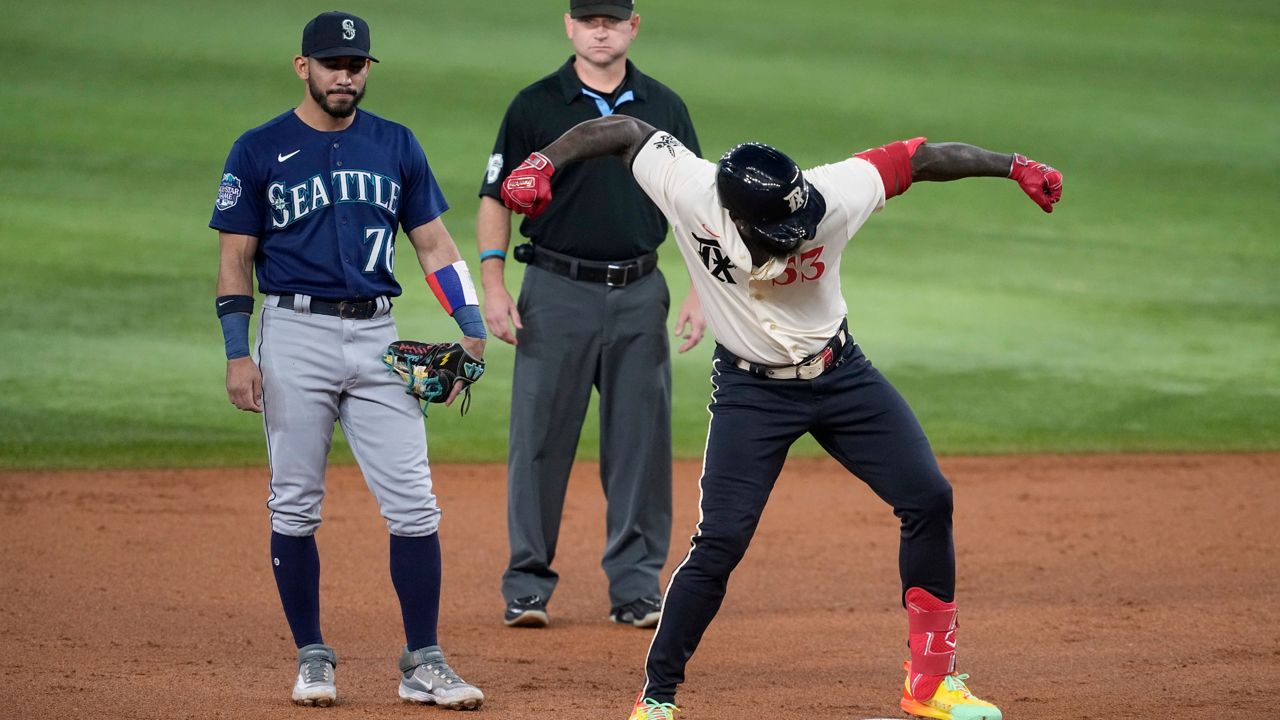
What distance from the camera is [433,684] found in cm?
400

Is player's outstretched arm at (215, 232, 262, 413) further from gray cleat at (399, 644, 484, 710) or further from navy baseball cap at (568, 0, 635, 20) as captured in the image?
navy baseball cap at (568, 0, 635, 20)

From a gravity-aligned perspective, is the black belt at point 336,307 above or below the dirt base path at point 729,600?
above

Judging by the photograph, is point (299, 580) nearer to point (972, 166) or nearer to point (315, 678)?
point (315, 678)

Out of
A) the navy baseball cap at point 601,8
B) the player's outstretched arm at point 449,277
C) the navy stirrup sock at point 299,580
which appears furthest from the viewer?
the navy baseball cap at point 601,8

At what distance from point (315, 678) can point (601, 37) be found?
7.85 ft

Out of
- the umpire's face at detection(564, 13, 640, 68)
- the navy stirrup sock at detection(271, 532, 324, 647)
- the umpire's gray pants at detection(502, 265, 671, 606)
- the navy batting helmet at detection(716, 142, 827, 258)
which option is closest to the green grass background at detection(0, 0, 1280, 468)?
the umpire's gray pants at detection(502, 265, 671, 606)

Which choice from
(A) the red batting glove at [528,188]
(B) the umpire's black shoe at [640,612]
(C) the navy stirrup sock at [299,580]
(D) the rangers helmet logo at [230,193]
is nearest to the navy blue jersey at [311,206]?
(D) the rangers helmet logo at [230,193]

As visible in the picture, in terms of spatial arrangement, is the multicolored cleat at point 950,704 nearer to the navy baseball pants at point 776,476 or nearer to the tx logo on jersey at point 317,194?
the navy baseball pants at point 776,476

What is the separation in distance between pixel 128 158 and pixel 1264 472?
335 inches

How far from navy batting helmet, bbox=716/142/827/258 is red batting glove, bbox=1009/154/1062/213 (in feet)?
2.21

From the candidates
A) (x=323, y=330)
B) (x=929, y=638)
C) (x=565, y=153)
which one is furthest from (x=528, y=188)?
(x=929, y=638)

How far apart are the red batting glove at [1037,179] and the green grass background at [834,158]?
4.09 m

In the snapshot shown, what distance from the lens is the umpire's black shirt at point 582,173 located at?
5066mm

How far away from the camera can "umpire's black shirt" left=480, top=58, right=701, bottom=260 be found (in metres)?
5.07
